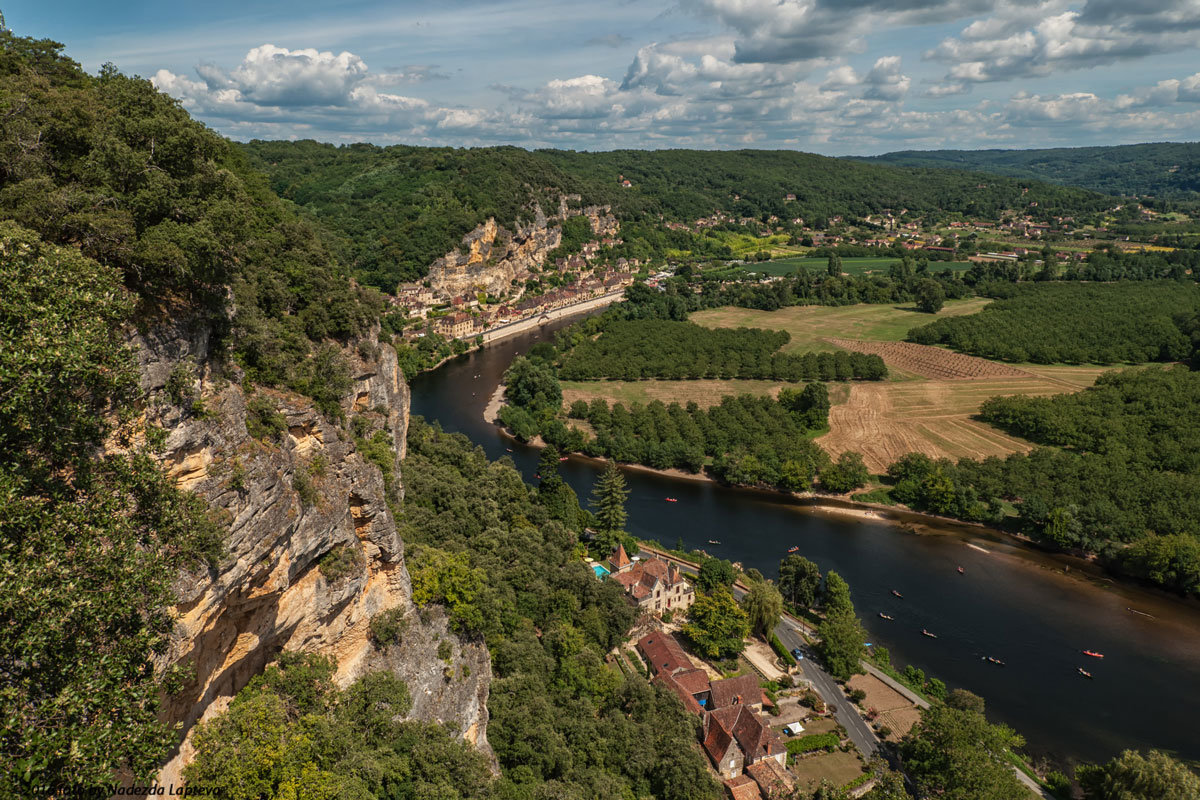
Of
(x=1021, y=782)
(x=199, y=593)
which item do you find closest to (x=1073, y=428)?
(x=1021, y=782)

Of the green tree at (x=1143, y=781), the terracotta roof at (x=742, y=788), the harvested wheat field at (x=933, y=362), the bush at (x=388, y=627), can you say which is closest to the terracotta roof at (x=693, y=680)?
the terracotta roof at (x=742, y=788)

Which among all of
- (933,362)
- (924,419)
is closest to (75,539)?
(924,419)

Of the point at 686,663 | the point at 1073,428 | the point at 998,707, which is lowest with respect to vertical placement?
the point at 998,707

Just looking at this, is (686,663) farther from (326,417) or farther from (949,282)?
(949,282)

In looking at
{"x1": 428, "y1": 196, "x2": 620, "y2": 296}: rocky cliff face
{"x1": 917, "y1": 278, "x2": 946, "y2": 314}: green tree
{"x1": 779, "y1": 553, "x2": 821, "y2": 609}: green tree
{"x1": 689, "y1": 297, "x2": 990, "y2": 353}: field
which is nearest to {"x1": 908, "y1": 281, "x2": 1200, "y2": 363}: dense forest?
{"x1": 689, "y1": 297, "x2": 990, "y2": 353}: field

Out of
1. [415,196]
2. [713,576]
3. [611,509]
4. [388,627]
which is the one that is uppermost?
[415,196]

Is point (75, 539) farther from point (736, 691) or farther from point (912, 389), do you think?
point (912, 389)

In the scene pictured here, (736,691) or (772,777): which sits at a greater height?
(736,691)
